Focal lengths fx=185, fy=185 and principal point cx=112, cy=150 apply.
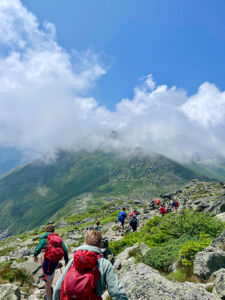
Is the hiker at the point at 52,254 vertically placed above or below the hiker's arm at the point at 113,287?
below

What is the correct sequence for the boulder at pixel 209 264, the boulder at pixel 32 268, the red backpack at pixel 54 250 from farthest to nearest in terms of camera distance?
the boulder at pixel 32 268, the boulder at pixel 209 264, the red backpack at pixel 54 250

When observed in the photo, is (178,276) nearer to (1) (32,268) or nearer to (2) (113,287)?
(2) (113,287)

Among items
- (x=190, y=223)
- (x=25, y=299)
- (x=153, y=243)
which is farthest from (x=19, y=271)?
(x=190, y=223)

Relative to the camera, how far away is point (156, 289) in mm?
6465

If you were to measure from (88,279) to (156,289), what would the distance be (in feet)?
11.0

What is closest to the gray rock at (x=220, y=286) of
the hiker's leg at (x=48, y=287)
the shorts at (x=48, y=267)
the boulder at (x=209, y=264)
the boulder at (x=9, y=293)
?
the boulder at (x=209, y=264)

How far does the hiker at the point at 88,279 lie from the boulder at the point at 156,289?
8.38ft

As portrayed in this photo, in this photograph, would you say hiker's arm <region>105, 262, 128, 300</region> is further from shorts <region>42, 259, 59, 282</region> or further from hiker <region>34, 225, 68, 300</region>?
shorts <region>42, 259, 59, 282</region>

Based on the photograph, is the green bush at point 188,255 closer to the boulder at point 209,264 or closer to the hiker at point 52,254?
the boulder at point 209,264

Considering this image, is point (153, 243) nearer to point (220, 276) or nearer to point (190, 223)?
point (190, 223)

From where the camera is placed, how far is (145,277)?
720 cm

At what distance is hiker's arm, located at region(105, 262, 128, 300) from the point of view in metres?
4.44

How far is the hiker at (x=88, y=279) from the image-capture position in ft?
14.5

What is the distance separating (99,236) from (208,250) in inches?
263
